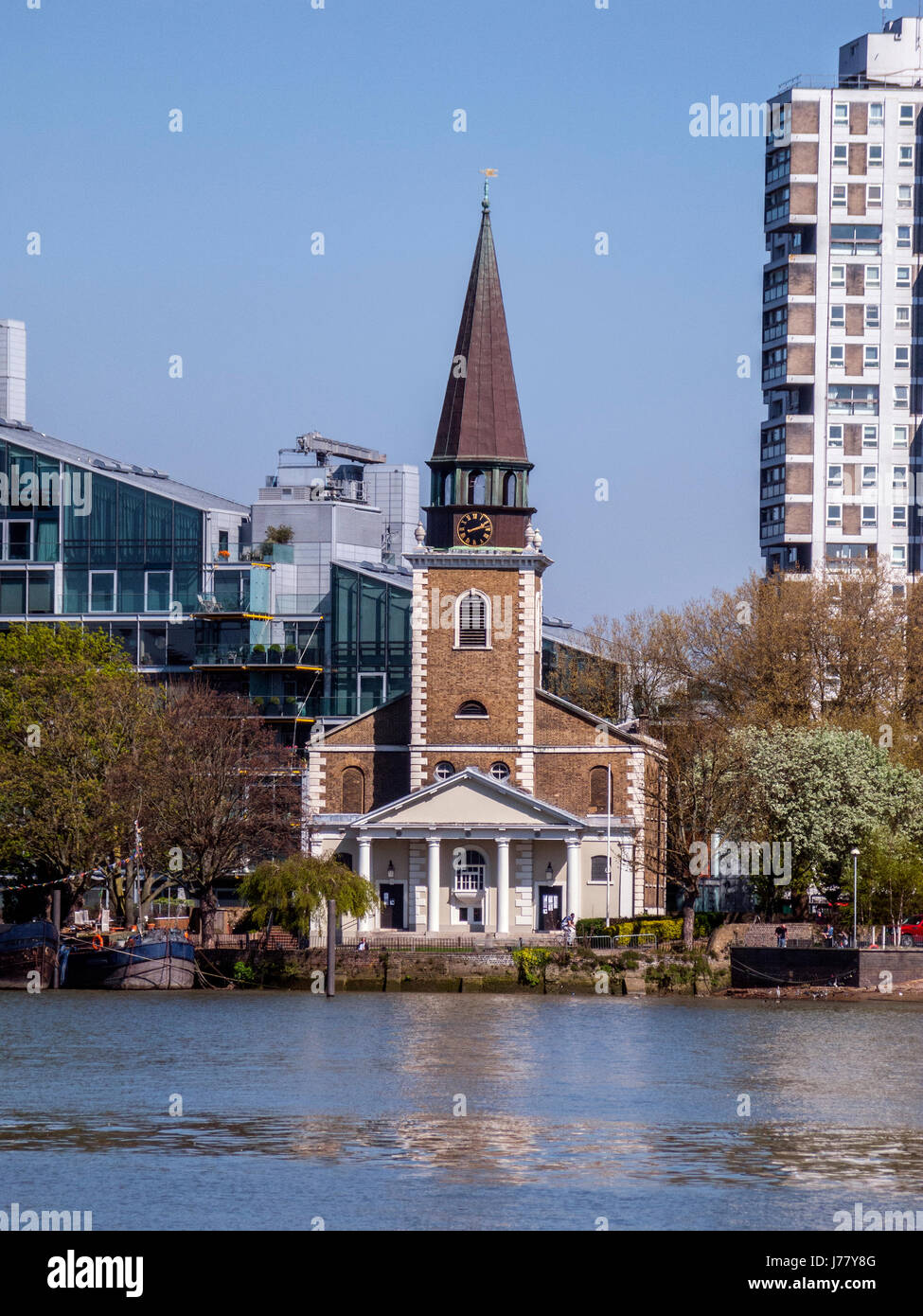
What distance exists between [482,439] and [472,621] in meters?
8.26

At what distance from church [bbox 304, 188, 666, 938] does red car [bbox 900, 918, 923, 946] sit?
12.4 metres

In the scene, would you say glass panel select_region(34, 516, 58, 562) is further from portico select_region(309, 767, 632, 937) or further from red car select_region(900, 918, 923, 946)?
red car select_region(900, 918, 923, 946)

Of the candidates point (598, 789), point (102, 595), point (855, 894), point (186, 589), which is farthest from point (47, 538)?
point (855, 894)

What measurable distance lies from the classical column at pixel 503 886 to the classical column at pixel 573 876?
2.66 meters

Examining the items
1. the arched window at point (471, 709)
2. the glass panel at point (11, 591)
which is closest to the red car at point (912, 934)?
the arched window at point (471, 709)

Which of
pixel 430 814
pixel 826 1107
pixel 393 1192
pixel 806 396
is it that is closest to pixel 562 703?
pixel 430 814

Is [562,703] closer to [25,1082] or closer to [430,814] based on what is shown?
[430,814]

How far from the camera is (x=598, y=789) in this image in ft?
356

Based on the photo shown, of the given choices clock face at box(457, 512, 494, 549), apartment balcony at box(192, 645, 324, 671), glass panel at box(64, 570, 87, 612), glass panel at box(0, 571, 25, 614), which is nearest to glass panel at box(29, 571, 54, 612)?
glass panel at box(0, 571, 25, 614)

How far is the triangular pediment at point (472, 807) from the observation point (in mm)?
104938

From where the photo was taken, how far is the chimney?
439ft

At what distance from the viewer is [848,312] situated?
14312 cm

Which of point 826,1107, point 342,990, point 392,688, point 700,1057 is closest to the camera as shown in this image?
point 826,1107

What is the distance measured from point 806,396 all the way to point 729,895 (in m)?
31.8
